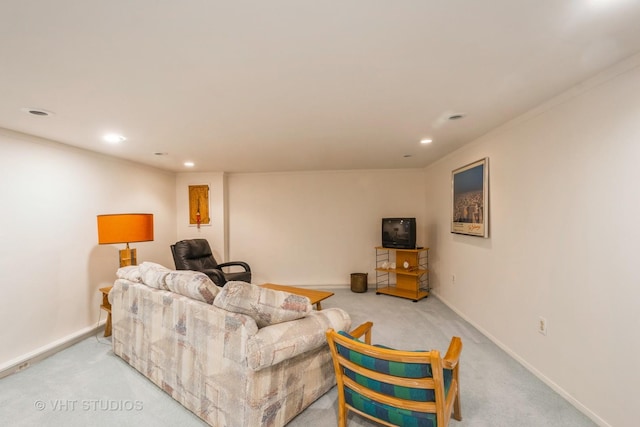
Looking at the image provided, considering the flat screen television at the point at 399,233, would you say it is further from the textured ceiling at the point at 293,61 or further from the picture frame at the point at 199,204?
the picture frame at the point at 199,204

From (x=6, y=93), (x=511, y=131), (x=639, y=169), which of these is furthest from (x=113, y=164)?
(x=639, y=169)

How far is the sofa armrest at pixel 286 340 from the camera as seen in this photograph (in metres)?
1.56

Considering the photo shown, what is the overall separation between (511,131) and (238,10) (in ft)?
8.43

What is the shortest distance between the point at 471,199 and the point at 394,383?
2.55 meters

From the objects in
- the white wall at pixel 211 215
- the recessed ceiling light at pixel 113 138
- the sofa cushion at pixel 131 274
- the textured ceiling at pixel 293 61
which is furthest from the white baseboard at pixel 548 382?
the recessed ceiling light at pixel 113 138

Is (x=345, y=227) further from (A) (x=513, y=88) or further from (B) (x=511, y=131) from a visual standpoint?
(A) (x=513, y=88)

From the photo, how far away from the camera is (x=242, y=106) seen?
2.17m

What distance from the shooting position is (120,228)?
9.62 feet

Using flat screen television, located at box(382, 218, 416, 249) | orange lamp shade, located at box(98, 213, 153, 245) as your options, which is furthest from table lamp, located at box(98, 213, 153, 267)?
flat screen television, located at box(382, 218, 416, 249)

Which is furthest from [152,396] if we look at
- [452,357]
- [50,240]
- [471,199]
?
[471,199]

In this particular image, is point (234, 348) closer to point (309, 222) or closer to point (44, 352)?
point (44, 352)

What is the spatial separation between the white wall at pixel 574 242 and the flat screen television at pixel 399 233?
1.54m

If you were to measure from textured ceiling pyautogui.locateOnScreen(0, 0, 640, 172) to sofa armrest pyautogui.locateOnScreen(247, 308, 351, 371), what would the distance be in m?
1.54

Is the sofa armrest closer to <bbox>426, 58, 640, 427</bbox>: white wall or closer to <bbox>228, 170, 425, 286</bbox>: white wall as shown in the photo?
<bbox>426, 58, 640, 427</bbox>: white wall
